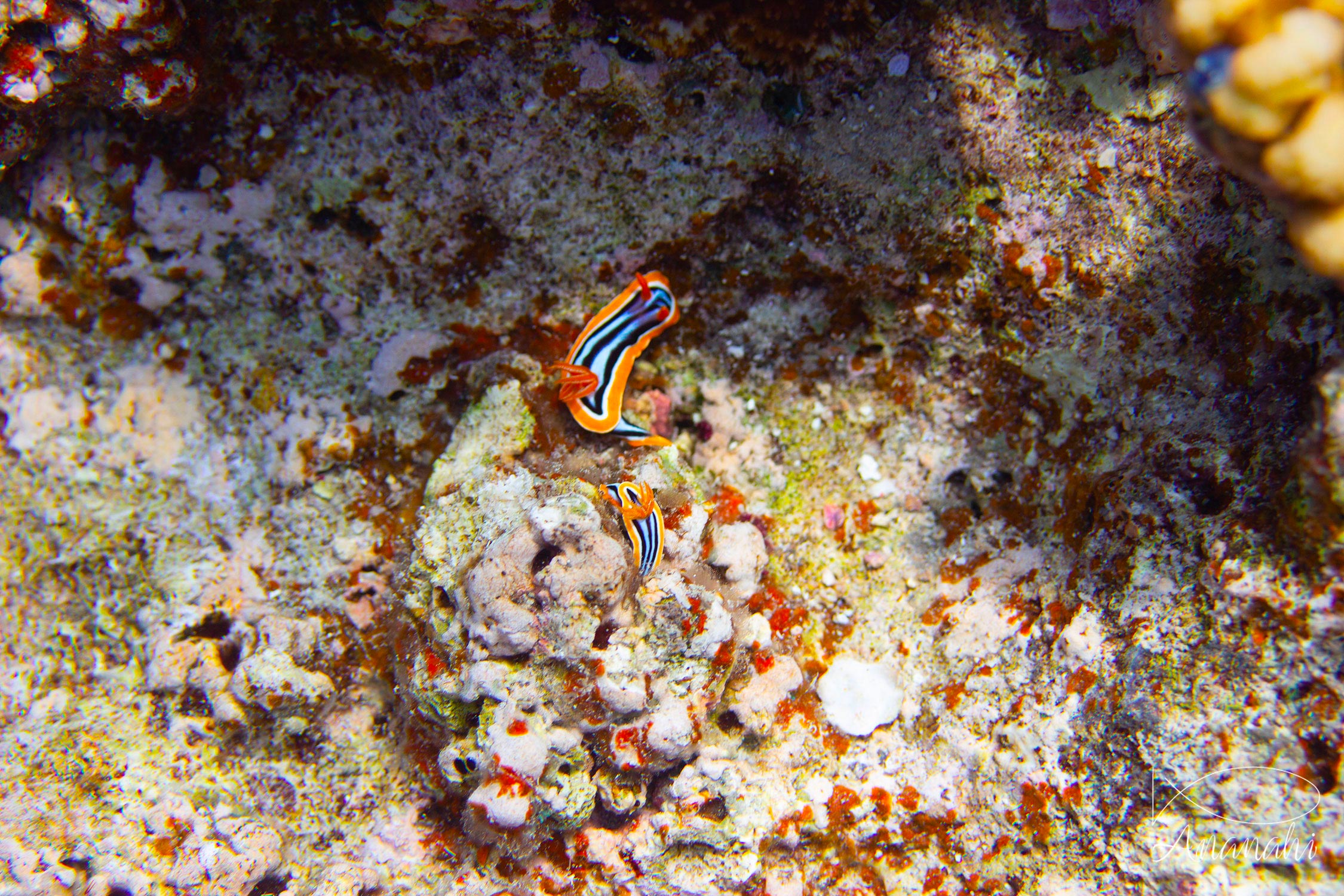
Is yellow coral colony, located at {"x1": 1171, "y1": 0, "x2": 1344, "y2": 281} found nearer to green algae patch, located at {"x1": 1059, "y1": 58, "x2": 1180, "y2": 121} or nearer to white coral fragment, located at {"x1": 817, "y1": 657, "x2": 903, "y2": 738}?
green algae patch, located at {"x1": 1059, "y1": 58, "x2": 1180, "y2": 121}

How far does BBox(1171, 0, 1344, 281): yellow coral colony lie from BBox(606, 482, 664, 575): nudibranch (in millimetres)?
2060

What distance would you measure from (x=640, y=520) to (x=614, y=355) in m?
0.79

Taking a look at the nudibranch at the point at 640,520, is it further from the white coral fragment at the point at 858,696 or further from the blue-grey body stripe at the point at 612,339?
the white coral fragment at the point at 858,696

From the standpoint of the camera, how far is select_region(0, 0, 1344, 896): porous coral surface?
92.2 inches

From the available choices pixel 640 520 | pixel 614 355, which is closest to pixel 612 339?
pixel 614 355

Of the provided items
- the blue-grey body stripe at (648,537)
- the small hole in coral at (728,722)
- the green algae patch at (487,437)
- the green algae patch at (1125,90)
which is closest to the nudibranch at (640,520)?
the blue-grey body stripe at (648,537)

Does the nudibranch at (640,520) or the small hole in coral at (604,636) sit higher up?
the nudibranch at (640,520)

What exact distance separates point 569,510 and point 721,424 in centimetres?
99

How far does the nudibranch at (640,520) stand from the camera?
2.57 meters

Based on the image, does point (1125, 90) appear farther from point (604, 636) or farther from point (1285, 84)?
point (604, 636)

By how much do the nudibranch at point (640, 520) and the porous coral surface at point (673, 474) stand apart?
7cm

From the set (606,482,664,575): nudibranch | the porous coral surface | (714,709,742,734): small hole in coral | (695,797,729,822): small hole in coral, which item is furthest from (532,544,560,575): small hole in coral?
(695,797,729,822): small hole in coral

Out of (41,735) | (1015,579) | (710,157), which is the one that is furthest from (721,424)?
(41,735)

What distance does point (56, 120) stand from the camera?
272 cm
